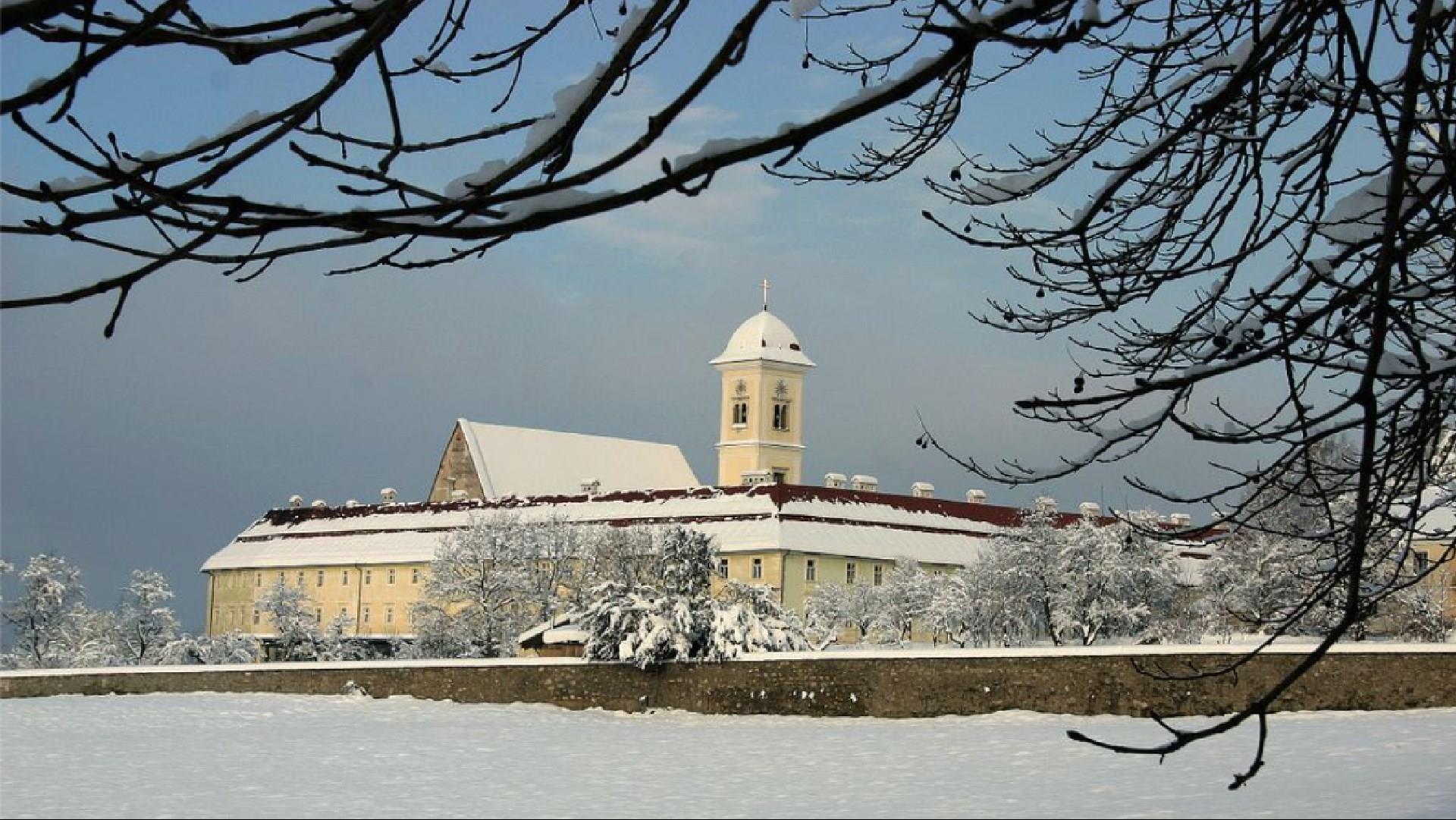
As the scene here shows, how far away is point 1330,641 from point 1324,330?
161 centimetres

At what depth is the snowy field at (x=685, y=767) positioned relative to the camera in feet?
52.7

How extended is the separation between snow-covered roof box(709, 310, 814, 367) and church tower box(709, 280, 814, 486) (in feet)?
0.11

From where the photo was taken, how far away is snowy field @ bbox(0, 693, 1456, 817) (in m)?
16.1

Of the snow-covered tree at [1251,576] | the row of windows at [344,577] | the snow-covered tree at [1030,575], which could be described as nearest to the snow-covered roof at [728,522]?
the row of windows at [344,577]

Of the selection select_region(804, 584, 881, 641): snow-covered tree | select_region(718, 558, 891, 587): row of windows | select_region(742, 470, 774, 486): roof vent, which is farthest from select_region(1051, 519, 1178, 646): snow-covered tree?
select_region(742, 470, 774, 486): roof vent

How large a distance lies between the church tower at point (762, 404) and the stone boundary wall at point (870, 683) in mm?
41815

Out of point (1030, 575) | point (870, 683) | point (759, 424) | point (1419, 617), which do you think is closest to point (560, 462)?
point (759, 424)

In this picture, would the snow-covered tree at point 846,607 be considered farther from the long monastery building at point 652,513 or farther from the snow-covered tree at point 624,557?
the snow-covered tree at point 624,557

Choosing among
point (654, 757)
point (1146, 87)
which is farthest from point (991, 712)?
point (1146, 87)

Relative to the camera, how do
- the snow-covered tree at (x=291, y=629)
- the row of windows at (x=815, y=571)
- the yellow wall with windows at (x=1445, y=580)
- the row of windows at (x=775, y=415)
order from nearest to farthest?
the snow-covered tree at (x=291, y=629)
the yellow wall with windows at (x=1445, y=580)
the row of windows at (x=815, y=571)
the row of windows at (x=775, y=415)

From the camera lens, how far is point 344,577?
217 feet

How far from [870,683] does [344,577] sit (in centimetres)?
4216

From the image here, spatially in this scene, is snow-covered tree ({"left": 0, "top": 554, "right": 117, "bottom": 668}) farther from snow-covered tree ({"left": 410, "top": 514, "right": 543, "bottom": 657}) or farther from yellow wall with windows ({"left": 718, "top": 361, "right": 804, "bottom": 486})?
yellow wall with windows ({"left": 718, "top": 361, "right": 804, "bottom": 486})

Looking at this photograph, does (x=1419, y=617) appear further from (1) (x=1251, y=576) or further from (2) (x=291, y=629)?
(2) (x=291, y=629)
